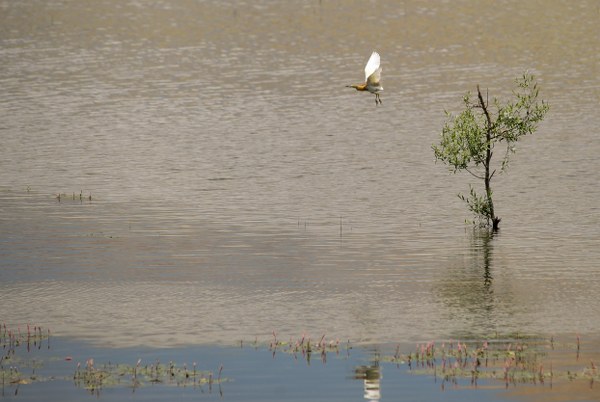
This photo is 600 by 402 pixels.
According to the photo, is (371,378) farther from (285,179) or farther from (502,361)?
(285,179)

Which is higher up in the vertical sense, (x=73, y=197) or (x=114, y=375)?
(x=73, y=197)

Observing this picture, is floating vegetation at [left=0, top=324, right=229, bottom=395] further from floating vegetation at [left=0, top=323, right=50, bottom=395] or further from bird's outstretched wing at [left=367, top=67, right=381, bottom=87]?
bird's outstretched wing at [left=367, top=67, right=381, bottom=87]

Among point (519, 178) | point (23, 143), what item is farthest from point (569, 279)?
point (23, 143)

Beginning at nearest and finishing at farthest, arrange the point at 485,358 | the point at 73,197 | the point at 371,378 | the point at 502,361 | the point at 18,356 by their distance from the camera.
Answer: the point at 371,378
the point at 502,361
the point at 485,358
the point at 18,356
the point at 73,197

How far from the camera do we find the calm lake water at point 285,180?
118 feet

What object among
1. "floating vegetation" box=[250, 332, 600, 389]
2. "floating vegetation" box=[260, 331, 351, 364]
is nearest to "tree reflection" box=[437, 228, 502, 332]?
"floating vegetation" box=[250, 332, 600, 389]

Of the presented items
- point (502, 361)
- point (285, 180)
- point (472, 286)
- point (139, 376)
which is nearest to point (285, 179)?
point (285, 180)

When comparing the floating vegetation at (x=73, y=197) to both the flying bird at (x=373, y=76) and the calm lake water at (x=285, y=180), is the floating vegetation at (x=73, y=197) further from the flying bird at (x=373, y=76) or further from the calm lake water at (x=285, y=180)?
the flying bird at (x=373, y=76)

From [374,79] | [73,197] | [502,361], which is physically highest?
[374,79]

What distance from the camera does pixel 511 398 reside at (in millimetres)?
26656

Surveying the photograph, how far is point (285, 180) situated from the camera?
2579 inches

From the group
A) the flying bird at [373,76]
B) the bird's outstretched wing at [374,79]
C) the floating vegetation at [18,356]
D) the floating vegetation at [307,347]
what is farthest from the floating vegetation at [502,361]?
the bird's outstretched wing at [374,79]

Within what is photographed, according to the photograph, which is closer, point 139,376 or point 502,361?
point 139,376

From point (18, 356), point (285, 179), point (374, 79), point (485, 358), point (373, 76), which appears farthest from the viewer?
point (285, 179)
